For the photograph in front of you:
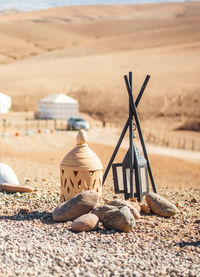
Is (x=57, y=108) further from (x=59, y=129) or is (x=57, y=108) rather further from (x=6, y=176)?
(x=6, y=176)

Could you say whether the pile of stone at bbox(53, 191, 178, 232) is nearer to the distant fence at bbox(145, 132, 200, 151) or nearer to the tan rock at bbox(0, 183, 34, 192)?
the tan rock at bbox(0, 183, 34, 192)

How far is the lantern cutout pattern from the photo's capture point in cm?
883

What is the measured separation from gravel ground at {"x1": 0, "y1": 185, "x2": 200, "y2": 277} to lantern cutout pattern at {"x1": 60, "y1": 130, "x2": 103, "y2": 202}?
0.59m

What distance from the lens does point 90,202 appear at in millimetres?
8008

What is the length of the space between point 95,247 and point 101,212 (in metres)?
1.20

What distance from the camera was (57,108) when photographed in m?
41.5

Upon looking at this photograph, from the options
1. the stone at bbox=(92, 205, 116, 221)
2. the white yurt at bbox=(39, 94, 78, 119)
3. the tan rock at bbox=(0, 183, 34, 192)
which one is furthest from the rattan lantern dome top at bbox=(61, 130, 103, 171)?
the white yurt at bbox=(39, 94, 78, 119)

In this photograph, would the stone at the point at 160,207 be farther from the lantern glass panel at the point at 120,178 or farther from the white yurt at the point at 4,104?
the white yurt at the point at 4,104

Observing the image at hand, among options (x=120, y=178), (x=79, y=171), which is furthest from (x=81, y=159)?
(x=120, y=178)

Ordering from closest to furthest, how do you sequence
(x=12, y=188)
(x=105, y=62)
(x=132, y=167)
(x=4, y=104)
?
(x=132, y=167)
(x=12, y=188)
(x=4, y=104)
(x=105, y=62)

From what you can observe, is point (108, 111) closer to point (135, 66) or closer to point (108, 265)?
point (135, 66)

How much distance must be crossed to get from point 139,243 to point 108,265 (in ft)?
3.53

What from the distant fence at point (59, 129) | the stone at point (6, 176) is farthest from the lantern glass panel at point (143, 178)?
the distant fence at point (59, 129)

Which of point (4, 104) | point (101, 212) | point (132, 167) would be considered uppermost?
point (4, 104)
